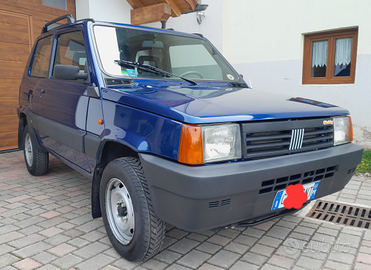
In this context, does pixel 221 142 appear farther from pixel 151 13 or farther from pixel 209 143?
pixel 151 13

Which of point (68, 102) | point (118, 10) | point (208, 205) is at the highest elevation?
point (118, 10)

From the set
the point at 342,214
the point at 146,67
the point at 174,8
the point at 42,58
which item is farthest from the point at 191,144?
A: the point at 174,8

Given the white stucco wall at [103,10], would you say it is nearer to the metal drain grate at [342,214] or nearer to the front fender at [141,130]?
the front fender at [141,130]

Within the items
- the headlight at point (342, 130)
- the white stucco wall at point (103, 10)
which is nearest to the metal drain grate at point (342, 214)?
the headlight at point (342, 130)

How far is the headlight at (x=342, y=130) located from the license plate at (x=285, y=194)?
45 cm

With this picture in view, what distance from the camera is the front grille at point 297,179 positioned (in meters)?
2.02

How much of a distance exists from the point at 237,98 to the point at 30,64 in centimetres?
346

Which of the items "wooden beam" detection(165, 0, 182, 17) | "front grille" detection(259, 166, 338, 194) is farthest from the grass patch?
"wooden beam" detection(165, 0, 182, 17)

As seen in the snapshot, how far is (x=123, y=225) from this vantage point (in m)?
2.44

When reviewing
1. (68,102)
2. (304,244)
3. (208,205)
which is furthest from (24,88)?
(304,244)

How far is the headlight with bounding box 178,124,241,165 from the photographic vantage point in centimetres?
184

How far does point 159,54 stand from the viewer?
320 cm

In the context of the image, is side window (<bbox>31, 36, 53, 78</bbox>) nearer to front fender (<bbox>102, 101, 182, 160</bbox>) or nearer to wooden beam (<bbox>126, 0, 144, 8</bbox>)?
front fender (<bbox>102, 101, 182, 160</bbox>)

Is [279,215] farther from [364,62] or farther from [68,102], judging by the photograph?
[364,62]
